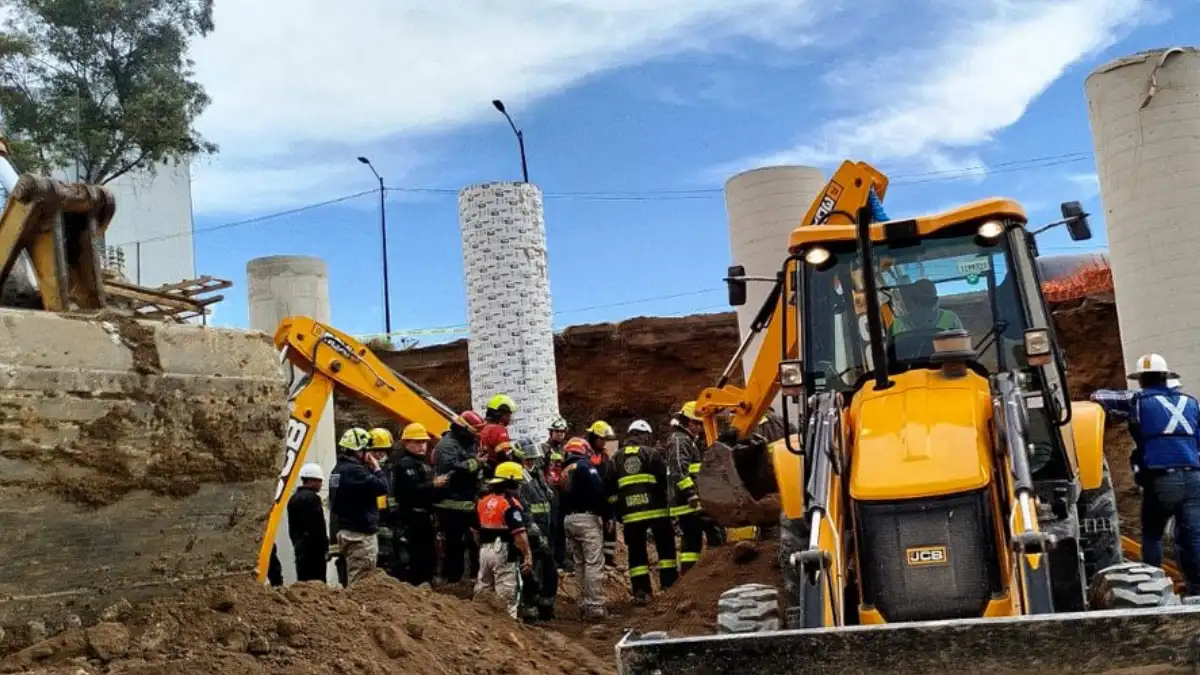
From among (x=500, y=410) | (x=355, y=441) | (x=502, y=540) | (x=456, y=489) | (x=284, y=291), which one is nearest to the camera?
(x=502, y=540)

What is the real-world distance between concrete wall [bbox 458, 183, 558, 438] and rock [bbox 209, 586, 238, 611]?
12.1 meters

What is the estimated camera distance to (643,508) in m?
11.4

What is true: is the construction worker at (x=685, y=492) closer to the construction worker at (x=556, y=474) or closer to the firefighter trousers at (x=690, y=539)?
the firefighter trousers at (x=690, y=539)

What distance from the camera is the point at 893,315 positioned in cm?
623

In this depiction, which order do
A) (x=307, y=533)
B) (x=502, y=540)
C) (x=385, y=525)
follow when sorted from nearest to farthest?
(x=502, y=540)
(x=307, y=533)
(x=385, y=525)

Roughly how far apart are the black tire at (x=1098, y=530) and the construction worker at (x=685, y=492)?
17.3ft

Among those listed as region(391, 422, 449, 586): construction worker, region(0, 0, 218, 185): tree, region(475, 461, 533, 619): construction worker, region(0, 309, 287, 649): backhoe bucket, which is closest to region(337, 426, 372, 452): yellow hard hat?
region(391, 422, 449, 586): construction worker

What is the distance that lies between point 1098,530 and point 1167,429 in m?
2.50

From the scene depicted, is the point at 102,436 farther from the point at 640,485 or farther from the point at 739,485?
the point at 640,485

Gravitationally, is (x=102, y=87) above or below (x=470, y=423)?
above

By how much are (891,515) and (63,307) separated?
3764mm

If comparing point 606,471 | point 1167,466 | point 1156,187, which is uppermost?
point 1156,187

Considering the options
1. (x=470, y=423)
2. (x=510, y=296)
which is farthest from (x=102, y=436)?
(x=510, y=296)

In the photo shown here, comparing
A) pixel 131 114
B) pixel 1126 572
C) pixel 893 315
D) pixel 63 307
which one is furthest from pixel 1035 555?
pixel 131 114
